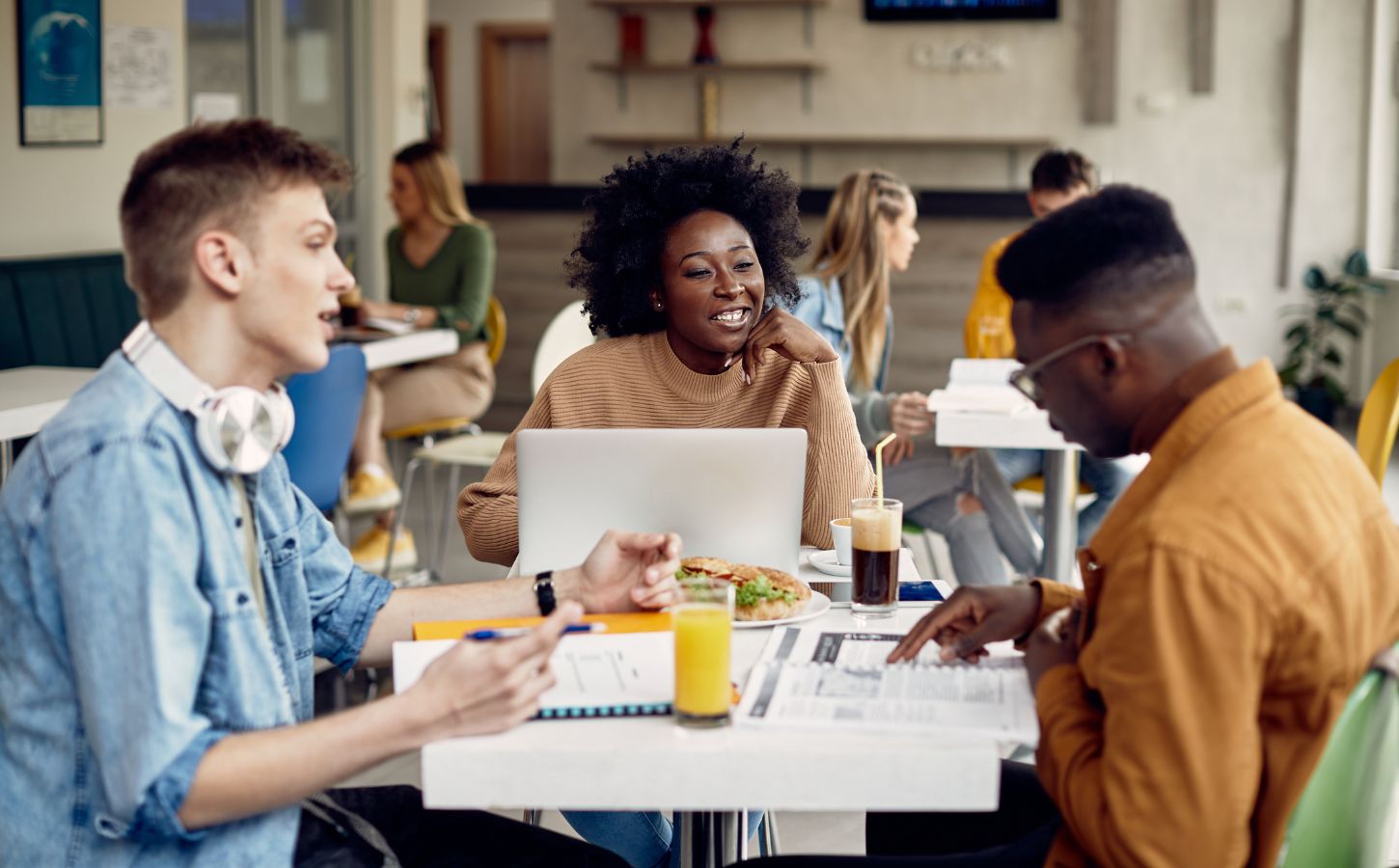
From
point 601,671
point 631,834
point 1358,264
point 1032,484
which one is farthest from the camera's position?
point 1358,264

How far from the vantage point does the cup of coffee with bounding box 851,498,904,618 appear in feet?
5.46

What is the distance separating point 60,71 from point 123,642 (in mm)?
4089

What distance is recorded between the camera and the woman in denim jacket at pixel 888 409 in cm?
343

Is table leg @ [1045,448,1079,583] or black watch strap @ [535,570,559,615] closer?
black watch strap @ [535,570,559,615]

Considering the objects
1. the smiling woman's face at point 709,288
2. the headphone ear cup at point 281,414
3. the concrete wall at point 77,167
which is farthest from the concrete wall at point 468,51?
the headphone ear cup at point 281,414

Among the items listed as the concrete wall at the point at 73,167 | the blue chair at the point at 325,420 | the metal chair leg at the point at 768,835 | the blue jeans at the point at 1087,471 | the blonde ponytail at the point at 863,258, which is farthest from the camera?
the concrete wall at the point at 73,167

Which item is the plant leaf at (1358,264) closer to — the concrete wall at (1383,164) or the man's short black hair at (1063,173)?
the concrete wall at (1383,164)

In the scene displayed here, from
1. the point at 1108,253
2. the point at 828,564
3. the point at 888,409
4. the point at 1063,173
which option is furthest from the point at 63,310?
the point at 1108,253

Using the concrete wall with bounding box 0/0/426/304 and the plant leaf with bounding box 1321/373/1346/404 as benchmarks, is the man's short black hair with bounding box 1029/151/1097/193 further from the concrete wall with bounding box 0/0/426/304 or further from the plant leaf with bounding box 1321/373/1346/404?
the plant leaf with bounding box 1321/373/1346/404

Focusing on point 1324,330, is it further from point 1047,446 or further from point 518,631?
point 518,631

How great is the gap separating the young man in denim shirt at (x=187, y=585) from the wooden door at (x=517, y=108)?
1016cm

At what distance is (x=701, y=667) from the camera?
4.12 ft

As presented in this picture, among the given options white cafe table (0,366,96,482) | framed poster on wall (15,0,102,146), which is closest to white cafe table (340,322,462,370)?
white cafe table (0,366,96,482)

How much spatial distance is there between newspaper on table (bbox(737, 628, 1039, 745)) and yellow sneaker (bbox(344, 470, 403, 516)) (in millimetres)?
3130
